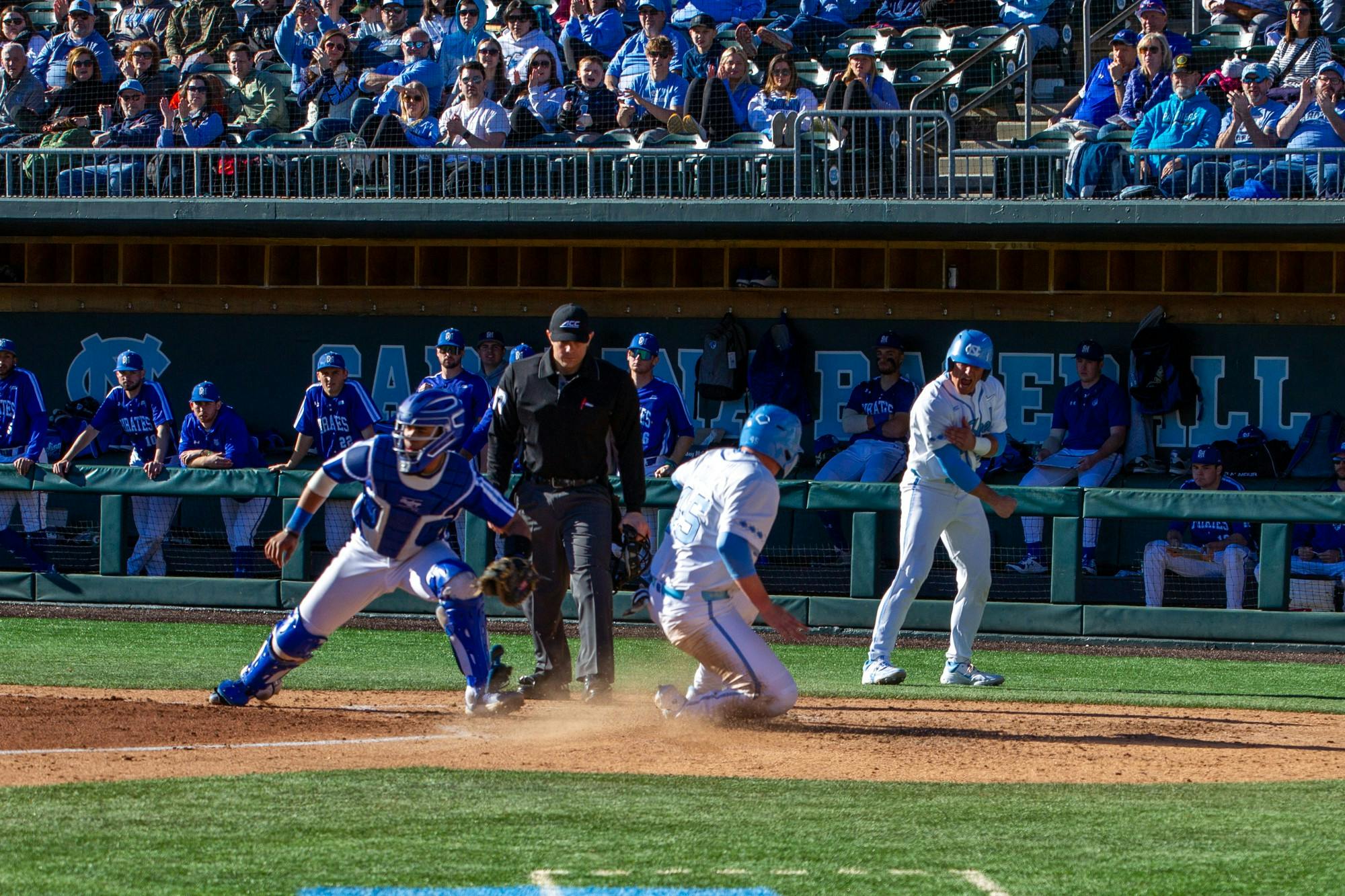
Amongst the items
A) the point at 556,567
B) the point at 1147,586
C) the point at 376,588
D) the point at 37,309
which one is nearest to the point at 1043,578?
the point at 1147,586

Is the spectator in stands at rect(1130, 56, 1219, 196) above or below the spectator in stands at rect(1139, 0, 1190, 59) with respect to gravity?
below

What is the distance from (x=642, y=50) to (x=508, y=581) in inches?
338

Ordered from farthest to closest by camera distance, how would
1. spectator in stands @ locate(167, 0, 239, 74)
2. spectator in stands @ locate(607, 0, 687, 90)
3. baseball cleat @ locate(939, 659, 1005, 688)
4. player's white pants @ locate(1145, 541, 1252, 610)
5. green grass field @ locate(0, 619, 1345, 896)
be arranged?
spectator in stands @ locate(167, 0, 239, 74) < spectator in stands @ locate(607, 0, 687, 90) < player's white pants @ locate(1145, 541, 1252, 610) < baseball cleat @ locate(939, 659, 1005, 688) < green grass field @ locate(0, 619, 1345, 896)

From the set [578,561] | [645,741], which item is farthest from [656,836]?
[578,561]

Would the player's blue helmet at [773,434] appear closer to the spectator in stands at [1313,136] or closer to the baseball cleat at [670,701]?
the baseball cleat at [670,701]

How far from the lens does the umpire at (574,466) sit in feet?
23.4

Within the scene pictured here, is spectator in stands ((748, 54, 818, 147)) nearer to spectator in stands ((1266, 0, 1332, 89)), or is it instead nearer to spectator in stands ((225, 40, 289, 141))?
spectator in stands ((1266, 0, 1332, 89))

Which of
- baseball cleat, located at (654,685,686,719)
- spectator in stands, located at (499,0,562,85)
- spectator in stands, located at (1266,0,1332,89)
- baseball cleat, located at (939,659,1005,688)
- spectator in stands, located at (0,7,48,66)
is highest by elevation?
spectator in stands, located at (0,7,48,66)

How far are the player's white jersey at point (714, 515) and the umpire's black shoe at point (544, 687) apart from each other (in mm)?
1073

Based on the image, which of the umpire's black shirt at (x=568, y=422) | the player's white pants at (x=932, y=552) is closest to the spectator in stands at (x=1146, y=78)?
the player's white pants at (x=932, y=552)

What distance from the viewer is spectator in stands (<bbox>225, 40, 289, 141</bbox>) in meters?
14.2

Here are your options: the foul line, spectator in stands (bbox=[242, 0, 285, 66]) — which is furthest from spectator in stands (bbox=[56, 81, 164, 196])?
the foul line

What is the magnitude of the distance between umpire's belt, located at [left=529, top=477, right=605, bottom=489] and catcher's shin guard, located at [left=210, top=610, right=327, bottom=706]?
1196 mm

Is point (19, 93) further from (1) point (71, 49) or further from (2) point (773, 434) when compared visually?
(2) point (773, 434)
